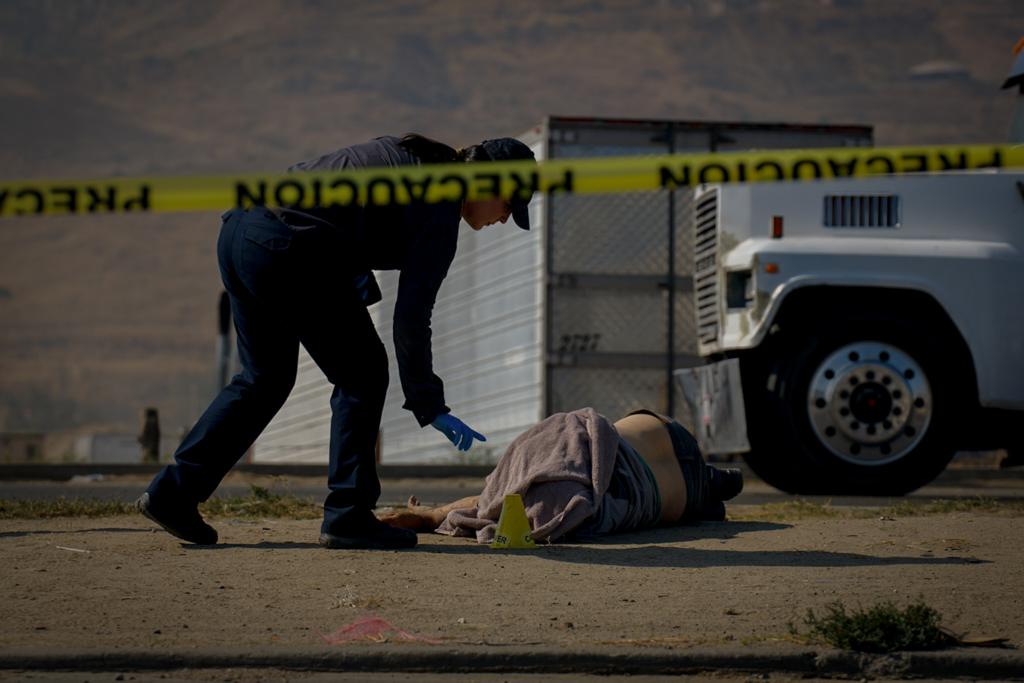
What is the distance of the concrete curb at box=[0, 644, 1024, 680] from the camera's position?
4.85 meters

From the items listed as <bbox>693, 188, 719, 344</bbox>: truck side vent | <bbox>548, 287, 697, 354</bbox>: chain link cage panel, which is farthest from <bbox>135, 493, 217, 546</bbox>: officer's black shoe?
<bbox>548, 287, 697, 354</bbox>: chain link cage panel

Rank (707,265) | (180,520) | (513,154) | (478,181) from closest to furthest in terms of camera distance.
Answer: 1. (478,181)
2. (513,154)
3. (180,520)
4. (707,265)

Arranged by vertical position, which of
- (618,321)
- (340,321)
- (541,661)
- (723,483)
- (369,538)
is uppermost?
(618,321)

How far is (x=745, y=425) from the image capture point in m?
10.8

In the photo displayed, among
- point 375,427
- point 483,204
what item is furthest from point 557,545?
point 483,204

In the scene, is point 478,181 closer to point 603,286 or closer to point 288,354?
point 288,354

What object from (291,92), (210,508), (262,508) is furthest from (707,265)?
(291,92)

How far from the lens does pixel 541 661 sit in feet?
16.1

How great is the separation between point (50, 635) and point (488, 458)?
488 inches

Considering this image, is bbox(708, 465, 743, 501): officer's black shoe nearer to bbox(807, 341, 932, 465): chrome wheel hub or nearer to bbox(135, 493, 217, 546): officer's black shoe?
bbox(135, 493, 217, 546): officer's black shoe

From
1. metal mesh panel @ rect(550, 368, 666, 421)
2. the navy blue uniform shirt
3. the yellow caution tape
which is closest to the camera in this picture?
the yellow caution tape

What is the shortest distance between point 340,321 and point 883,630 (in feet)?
8.65

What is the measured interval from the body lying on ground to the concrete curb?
216 centimetres

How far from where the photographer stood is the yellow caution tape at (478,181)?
561 cm
